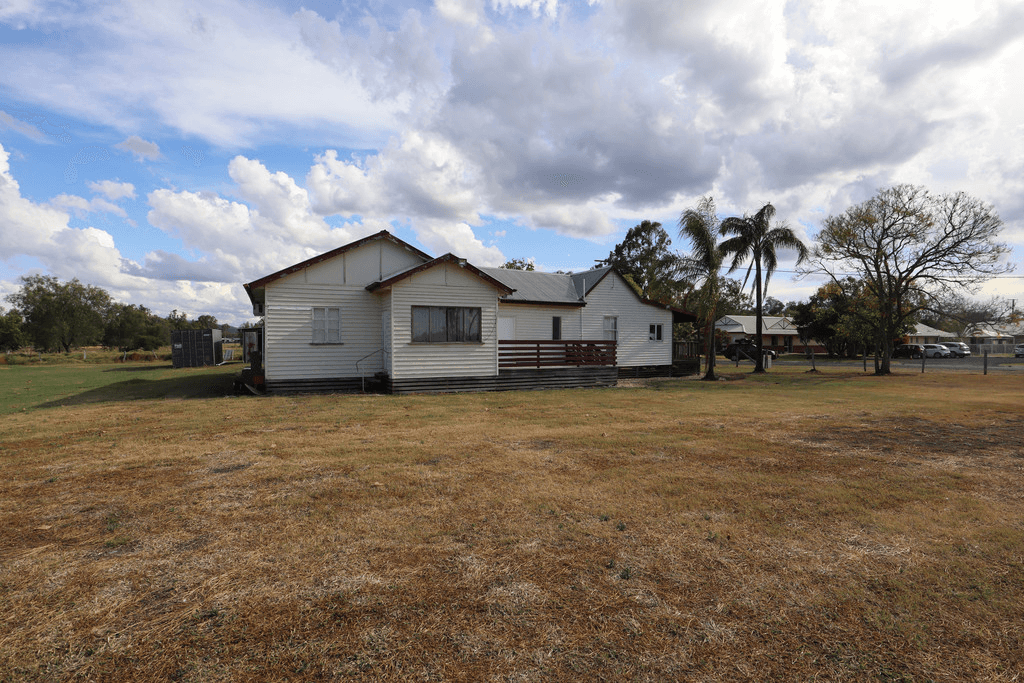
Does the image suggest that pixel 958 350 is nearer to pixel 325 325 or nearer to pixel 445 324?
pixel 445 324

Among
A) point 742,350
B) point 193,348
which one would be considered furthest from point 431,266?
point 742,350

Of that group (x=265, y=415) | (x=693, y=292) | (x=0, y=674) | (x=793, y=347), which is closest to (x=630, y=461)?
(x=0, y=674)

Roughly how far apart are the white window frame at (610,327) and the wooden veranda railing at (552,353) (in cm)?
339

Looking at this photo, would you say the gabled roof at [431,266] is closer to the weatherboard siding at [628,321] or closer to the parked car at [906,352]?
the weatherboard siding at [628,321]

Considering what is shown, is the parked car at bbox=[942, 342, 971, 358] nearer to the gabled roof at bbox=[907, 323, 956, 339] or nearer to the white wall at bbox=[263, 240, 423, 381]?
the gabled roof at bbox=[907, 323, 956, 339]

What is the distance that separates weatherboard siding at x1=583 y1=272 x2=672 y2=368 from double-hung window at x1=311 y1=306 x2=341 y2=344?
40.6ft

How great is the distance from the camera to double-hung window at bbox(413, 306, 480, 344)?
18.4 m

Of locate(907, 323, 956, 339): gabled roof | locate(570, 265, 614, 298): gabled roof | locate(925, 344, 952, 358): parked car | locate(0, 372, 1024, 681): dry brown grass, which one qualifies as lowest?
locate(0, 372, 1024, 681): dry brown grass

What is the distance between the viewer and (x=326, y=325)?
18.6 meters

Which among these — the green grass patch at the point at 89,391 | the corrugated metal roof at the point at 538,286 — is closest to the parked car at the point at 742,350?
the corrugated metal roof at the point at 538,286

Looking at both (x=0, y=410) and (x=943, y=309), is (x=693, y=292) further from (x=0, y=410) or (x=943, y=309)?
(x=0, y=410)

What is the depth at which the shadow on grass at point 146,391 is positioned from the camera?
53.2 feet

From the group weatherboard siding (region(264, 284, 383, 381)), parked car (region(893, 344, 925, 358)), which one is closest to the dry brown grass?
weatherboard siding (region(264, 284, 383, 381))

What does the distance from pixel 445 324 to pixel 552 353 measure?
5.12 meters
